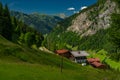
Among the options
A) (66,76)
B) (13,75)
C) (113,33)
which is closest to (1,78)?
(13,75)

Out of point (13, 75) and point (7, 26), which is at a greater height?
point (7, 26)

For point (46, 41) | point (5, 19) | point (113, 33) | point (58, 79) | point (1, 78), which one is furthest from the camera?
point (46, 41)

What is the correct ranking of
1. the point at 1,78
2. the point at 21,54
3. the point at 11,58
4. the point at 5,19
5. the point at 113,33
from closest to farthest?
the point at 113,33 < the point at 1,78 < the point at 11,58 < the point at 21,54 < the point at 5,19

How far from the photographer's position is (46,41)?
624 feet

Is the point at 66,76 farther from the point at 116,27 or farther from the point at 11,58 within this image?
the point at 116,27

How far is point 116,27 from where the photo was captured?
33.5m

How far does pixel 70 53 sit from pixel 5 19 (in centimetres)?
9059

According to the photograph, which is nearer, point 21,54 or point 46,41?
point 21,54

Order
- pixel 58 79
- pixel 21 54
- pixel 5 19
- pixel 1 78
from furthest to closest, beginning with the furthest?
pixel 5 19 → pixel 21 54 → pixel 58 79 → pixel 1 78

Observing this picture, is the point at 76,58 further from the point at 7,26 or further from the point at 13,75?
the point at 13,75

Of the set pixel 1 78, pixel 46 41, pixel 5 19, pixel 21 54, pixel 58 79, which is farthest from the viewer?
pixel 46 41

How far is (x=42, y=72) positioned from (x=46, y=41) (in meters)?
139

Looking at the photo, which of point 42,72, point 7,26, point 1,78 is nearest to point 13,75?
point 1,78

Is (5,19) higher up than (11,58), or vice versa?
(5,19)
